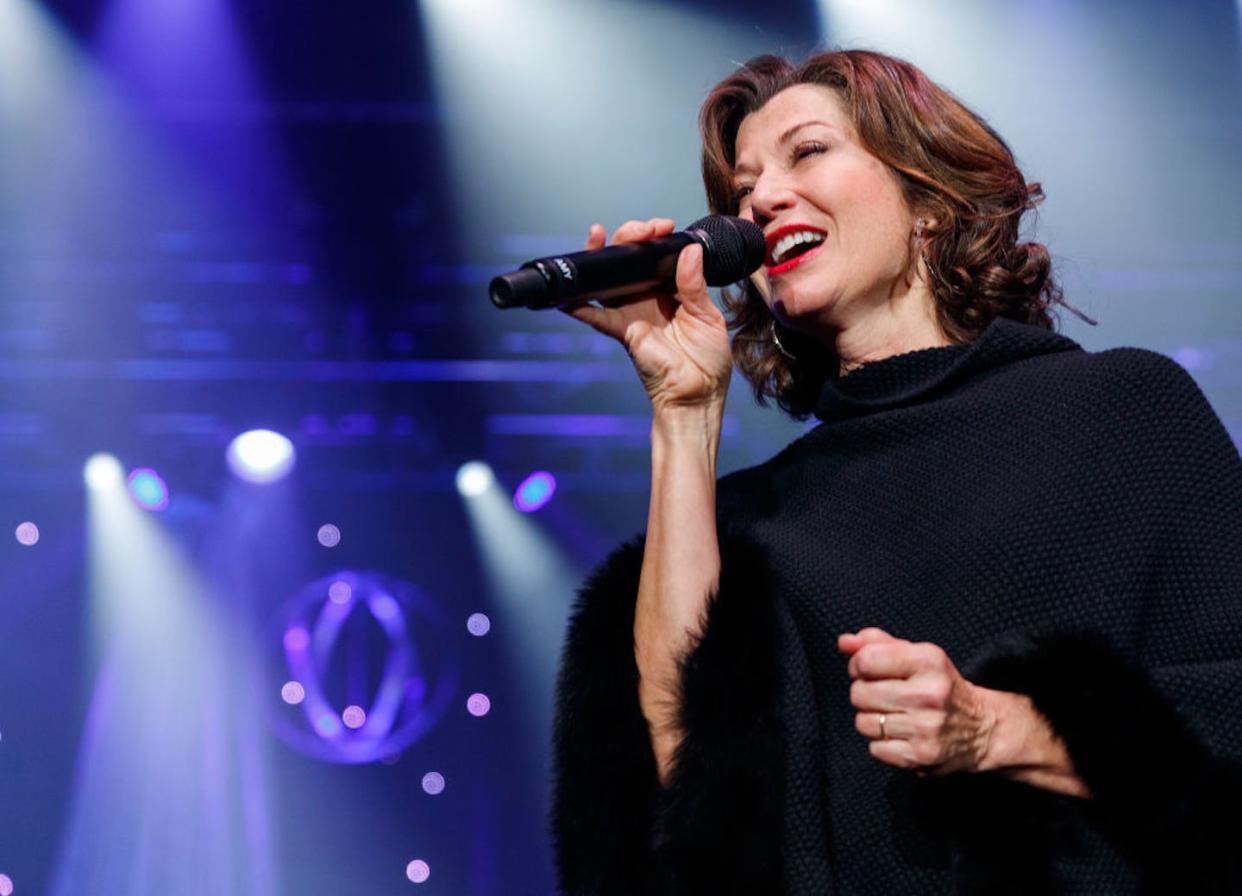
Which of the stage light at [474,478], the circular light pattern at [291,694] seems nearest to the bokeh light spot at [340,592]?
the circular light pattern at [291,694]

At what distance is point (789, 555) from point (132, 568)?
2.98m

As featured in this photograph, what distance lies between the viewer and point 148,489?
4113 mm

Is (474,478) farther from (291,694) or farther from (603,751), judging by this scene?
(603,751)

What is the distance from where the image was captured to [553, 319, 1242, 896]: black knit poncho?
1.33 m

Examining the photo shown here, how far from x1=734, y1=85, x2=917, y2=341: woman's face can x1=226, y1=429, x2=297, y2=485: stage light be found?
2.52m

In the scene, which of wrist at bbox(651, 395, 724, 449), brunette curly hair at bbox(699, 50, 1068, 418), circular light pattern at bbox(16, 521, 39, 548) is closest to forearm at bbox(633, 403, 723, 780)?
wrist at bbox(651, 395, 724, 449)

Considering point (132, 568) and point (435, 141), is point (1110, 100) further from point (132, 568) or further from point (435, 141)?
point (132, 568)

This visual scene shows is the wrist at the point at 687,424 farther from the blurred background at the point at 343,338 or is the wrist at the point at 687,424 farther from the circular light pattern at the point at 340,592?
the circular light pattern at the point at 340,592

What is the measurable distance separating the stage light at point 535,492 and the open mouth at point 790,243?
2.39 meters

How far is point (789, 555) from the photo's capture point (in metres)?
1.67

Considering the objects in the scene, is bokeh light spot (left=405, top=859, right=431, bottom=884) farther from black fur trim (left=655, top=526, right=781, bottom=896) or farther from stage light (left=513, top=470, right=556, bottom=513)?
black fur trim (left=655, top=526, right=781, bottom=896)

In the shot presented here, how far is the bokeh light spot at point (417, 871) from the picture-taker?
4.09m

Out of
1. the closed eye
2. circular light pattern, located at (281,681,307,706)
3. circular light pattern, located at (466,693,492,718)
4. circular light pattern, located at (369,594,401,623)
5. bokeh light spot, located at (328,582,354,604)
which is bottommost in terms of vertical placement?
circular light pattern, located at (466,693,492,718)

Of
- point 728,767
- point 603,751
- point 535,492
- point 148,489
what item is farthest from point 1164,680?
point 148,489
